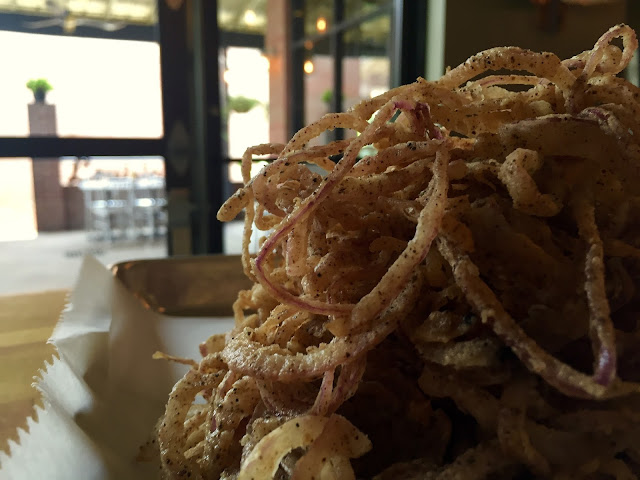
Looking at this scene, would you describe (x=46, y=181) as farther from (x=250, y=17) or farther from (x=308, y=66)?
(x=308, y=66)

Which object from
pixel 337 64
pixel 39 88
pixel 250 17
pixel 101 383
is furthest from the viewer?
pixel 337 64

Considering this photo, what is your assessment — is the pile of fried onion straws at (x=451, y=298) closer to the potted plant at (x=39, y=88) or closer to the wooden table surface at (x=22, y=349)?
the wooden table surface at (x=22, y=349)

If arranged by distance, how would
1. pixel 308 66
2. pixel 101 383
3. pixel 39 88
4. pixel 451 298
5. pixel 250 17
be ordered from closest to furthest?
pixel 451 298, pixel 101 383, pixel 39 88, pixel 250 17, pixel 308 66

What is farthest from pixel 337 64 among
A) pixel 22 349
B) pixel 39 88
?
pixel 22 349

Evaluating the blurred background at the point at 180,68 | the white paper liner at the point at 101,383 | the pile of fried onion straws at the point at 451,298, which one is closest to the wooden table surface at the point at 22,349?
the white paper liner at the point at 101,383

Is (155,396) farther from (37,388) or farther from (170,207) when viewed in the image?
(170,207)

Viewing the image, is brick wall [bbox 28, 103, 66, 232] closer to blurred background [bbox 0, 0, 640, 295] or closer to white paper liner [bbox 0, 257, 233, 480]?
blurred background [bbox 0, 0, 640, 295]
